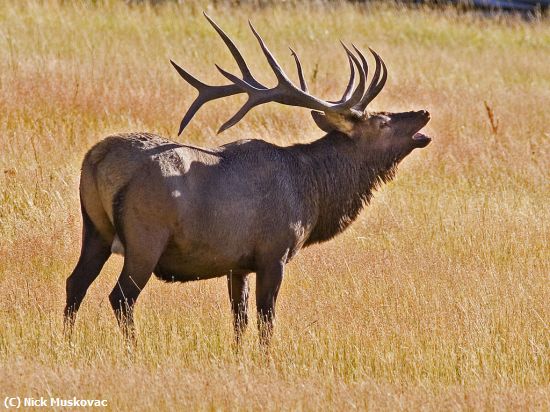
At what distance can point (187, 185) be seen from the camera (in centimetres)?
744

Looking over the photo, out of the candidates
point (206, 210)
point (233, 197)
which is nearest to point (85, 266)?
point (206, 210)

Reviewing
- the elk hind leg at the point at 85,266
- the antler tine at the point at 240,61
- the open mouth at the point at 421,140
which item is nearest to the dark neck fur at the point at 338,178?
the open mouth at the point at 421,140

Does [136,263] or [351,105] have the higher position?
[351,105]

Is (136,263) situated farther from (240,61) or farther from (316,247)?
(316,247)

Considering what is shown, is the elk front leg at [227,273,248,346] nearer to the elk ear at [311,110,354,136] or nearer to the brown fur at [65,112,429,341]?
the brown fur at [65,112,429,341]

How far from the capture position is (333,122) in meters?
8.62

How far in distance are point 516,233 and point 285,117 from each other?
3.82 metres

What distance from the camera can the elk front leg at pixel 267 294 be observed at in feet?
25.3

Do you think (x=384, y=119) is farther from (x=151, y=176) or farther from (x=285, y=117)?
(x=285, y=117)

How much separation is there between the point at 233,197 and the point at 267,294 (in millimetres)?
638

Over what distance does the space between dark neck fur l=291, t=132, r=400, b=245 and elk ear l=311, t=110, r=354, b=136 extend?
49mm

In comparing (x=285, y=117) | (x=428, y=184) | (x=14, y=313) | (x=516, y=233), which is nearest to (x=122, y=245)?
(x=14, y=313)

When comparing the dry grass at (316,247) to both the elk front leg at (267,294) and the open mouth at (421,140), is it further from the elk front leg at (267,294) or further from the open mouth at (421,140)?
the open mouth at (421,140)

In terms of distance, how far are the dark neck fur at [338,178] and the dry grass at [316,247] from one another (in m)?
0.61
